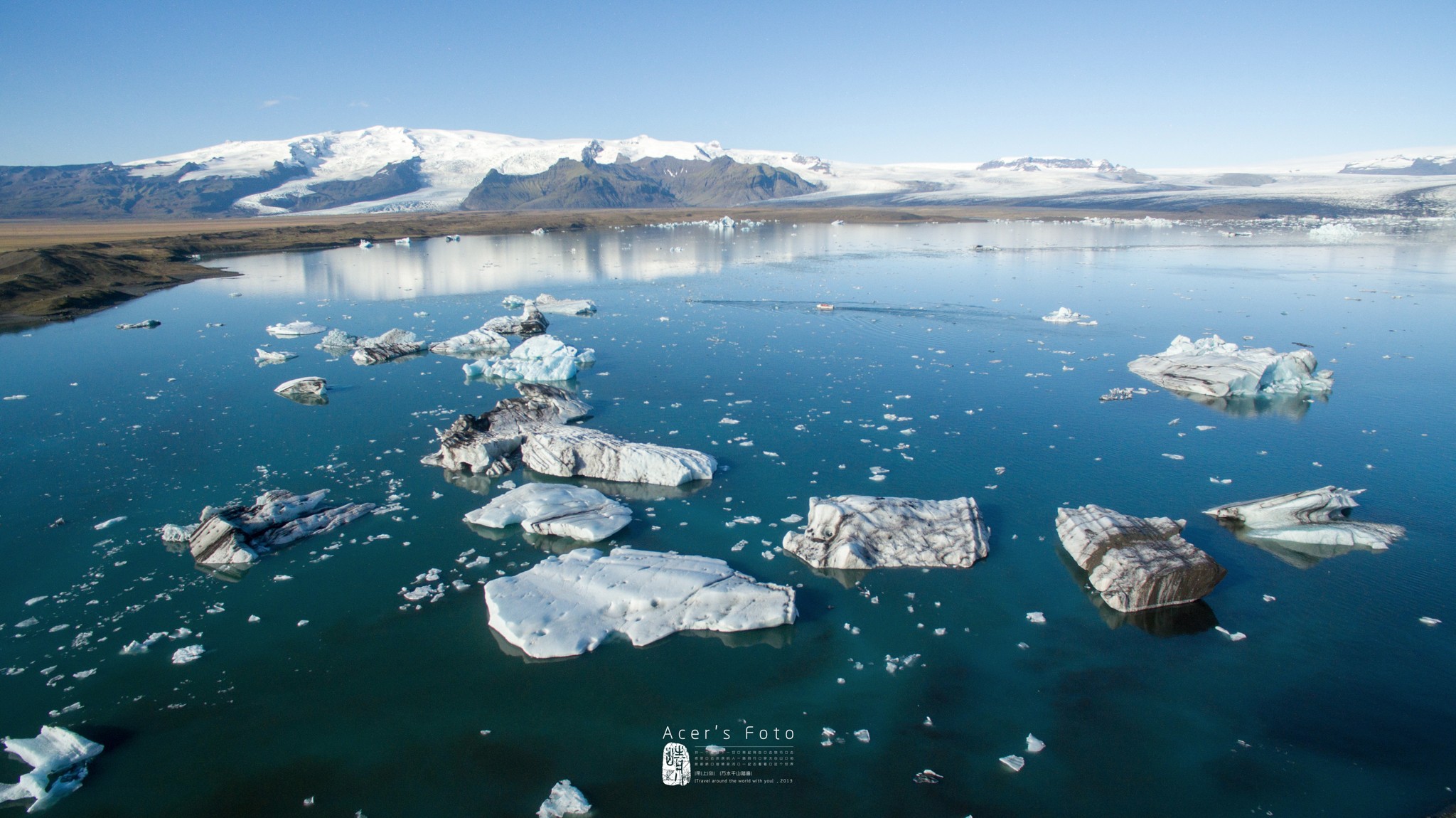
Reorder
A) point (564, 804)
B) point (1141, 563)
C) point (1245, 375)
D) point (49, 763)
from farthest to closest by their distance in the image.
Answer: point (1245, 375), point (1141, 563), point (49, 763), point (564, 804)

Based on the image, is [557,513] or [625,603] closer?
[625,603]

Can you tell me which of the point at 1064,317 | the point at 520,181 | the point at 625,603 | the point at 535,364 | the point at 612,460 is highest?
the point at 520,181

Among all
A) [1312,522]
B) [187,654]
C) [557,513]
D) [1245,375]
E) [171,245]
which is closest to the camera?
[187,654]

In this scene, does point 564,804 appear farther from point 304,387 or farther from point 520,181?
point 520,181

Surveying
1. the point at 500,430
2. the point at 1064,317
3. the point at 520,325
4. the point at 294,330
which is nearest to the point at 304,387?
the point at 500,430

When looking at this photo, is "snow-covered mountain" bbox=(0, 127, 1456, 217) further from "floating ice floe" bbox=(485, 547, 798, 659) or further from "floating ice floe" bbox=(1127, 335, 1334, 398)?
"floating ice floe" bbox=(485, 547, 798, 659)

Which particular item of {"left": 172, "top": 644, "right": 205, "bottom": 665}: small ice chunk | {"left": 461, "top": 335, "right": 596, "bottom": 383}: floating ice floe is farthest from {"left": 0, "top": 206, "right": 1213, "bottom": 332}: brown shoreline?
{"left": 172, "top": 644, "right": 205, "bottom": 665}: small ice chunk

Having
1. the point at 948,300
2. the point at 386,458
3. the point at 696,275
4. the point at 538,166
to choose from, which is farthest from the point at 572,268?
the point at 538,166
